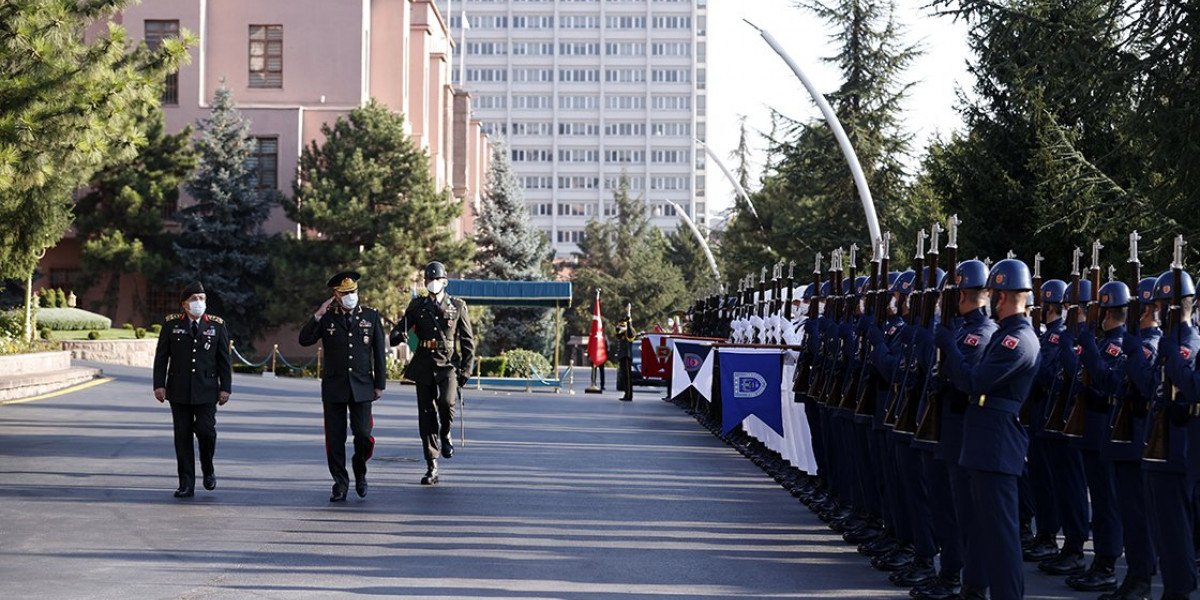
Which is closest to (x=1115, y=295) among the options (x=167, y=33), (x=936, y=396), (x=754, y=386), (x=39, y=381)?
(x=936, y=396)

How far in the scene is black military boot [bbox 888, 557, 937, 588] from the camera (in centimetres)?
1055

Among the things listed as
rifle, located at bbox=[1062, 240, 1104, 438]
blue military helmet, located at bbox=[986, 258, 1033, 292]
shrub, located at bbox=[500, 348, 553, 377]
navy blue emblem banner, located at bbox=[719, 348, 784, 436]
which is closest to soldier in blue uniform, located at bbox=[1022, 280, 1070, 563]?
rifle, located at bbox=[1062, 240, 1104, 438]

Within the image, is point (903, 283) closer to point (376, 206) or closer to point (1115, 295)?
point (1115, 295)

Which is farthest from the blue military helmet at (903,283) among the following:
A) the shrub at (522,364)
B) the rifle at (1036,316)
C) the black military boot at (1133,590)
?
the shrub at (522,364)

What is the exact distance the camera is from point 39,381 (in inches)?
1169

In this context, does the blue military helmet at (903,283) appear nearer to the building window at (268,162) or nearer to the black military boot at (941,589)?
the black military boot at (941,589)

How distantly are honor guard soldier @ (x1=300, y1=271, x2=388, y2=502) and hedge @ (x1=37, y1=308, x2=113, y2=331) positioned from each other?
105 feet

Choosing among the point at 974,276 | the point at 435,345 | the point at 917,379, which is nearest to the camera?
the point at 974,276

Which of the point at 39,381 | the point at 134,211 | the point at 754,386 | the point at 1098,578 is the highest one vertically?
the point at 134,211

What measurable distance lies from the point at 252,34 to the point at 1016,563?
52.7 metres

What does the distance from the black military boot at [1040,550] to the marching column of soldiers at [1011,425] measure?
0.5 inches

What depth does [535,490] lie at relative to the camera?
53.2 ft

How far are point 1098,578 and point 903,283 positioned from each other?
2528 mm

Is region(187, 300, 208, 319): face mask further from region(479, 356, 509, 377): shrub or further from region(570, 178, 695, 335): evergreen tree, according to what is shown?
region(570, 178, 695, 335): evergreen tree
